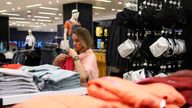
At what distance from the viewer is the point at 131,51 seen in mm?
3424

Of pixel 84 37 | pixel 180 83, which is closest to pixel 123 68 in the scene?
pixel 84 37

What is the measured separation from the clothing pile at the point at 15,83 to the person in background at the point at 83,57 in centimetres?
95

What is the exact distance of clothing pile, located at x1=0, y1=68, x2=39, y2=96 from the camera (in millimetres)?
1852

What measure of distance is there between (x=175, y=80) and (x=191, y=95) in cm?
10

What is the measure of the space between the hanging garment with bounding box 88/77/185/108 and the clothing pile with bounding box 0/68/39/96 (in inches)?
33.4

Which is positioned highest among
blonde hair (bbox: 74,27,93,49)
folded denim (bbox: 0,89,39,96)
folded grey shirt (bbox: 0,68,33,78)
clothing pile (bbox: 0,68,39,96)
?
blonde hair (bbox: 74,27,93,49)

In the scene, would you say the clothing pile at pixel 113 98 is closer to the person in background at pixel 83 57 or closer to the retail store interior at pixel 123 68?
the retail store interior at pixel 123 68

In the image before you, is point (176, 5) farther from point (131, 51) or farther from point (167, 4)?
point (131, 51)

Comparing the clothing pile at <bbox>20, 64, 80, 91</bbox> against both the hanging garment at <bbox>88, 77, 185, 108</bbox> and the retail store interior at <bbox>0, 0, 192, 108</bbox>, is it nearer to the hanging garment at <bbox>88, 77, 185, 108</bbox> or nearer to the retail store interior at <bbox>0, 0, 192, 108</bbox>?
the retail store interior at <bbox>0, 0, 192, 108</bbox>

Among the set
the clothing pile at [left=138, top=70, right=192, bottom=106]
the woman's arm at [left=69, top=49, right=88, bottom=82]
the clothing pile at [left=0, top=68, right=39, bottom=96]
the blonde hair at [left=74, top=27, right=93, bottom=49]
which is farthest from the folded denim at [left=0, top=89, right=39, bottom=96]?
the blonde hair at [left=74, top=27, right=93, bottom=49]

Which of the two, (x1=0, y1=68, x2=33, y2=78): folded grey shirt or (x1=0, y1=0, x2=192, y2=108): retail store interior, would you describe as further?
(x1=0, y1=68, x2=33, y2=78): folded grey shirt

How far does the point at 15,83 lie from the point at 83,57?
1.24 metres

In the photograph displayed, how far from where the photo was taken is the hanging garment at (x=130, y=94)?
1037 mm

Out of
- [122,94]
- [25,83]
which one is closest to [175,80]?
[122,94]
